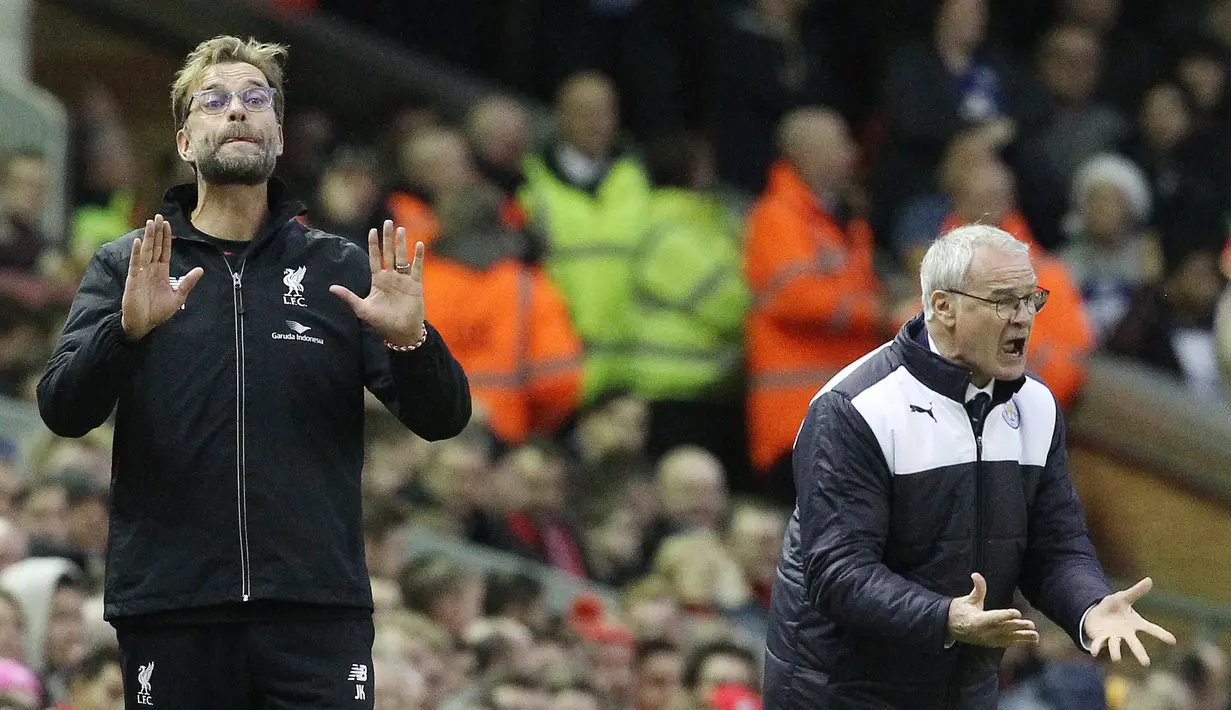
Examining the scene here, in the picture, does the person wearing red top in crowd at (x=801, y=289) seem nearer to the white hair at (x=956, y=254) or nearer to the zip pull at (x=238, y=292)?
the white hair at (x=956, y=254)

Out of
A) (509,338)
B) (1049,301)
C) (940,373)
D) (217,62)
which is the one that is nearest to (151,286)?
(217,62)

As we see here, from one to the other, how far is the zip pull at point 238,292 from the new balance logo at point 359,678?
78cm

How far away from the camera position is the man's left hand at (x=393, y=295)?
4793 millimetres

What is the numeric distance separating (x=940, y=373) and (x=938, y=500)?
294 mm

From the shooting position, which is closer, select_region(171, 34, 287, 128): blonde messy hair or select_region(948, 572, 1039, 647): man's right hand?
select_region(948, 572, 1039, 647): man's right hand

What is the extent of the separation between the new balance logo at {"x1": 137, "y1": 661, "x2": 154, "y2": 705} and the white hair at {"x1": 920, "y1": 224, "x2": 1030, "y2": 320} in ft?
6.30

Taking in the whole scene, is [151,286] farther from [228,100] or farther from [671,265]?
[671,265]

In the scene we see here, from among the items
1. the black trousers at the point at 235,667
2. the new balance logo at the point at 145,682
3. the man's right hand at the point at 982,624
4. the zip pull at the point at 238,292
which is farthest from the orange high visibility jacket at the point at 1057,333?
the new balance logo at the point at 145,682

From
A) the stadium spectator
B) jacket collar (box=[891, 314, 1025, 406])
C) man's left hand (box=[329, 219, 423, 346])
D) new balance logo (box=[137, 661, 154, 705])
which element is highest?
the stadium spectator

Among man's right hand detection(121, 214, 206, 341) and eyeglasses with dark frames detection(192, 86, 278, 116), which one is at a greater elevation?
eyeglasses with dark frames detection(192, 86, 278, 116)

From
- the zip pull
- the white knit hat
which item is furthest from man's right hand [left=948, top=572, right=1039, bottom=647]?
the white knit hat

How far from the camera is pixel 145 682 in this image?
15.8 ft

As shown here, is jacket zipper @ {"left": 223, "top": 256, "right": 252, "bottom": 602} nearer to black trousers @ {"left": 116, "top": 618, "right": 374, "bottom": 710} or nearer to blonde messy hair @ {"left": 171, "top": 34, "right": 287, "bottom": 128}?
black trousers @ {"left": 116, "top": 618, "right": 374, "bottom": 710}

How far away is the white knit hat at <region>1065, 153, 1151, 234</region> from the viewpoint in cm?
1156
